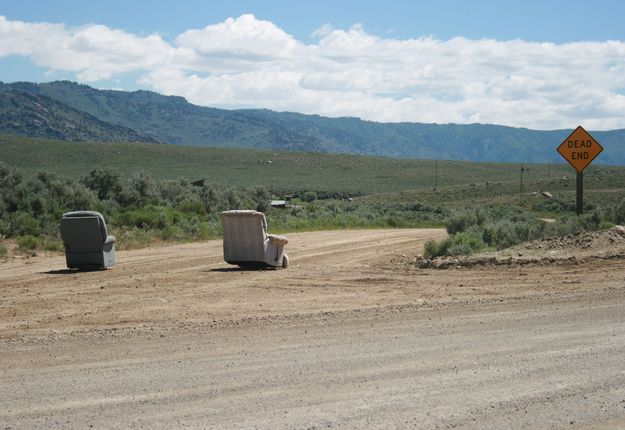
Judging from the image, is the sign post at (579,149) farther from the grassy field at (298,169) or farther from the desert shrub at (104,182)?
the grassy field at (298,169)

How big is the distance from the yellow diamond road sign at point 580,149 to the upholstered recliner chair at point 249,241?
309 inches

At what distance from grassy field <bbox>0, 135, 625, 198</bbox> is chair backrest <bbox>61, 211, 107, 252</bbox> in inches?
2583

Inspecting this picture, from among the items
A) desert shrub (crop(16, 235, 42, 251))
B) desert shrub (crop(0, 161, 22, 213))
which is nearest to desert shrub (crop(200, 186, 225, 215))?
desert shrub (crop(0, 161, 22, 213))

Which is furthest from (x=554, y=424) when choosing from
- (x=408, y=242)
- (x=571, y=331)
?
(x=408, y=242)

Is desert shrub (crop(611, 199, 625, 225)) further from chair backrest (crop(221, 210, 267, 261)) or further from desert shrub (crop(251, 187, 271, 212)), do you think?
desert shrub (crop(251, 187, 271, 212))

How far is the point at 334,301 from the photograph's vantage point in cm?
1459

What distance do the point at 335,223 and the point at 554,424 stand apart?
35563 mm

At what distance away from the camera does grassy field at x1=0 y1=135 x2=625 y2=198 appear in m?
96.4

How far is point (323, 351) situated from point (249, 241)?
430 inches

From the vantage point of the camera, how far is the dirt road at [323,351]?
24.6 ft

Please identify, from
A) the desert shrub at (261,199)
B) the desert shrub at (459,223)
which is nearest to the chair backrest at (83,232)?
the desert shrub at (459,223)

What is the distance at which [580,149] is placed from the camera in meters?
22.2

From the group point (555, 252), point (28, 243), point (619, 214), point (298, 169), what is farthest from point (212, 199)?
point (298, 169)

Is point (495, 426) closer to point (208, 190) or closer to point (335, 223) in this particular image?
point (335, 223)
